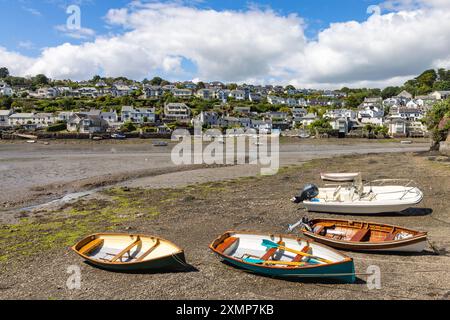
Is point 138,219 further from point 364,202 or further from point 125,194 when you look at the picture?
point 364,202

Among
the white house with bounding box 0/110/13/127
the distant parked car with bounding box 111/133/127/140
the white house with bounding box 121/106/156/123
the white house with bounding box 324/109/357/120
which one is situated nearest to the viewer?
the distant parked car with bounding box 111/133/127/140

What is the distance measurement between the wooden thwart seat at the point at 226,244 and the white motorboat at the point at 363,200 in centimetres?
683

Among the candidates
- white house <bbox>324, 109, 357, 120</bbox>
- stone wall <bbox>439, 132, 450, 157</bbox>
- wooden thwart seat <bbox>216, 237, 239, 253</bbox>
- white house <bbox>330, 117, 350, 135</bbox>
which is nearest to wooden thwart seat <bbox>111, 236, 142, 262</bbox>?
wooden thwart seat <bbox>216, 237, 239, 253</bbox>

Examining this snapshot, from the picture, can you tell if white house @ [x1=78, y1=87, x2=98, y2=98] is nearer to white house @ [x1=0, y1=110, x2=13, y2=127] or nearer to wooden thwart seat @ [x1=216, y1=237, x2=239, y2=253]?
white house @ [x1=0, y1=110, x2=13, y2=127]

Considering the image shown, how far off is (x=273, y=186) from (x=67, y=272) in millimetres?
17385

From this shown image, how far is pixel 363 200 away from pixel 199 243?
8776 mm

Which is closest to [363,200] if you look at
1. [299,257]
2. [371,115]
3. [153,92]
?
[299,257]

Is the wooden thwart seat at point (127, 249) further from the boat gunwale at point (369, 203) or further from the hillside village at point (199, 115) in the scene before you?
the hillside village at point (199, 115)

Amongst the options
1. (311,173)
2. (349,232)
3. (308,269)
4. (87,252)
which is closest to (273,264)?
(308,269)

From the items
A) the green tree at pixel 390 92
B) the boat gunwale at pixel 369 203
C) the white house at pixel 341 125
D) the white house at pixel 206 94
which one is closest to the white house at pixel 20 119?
the white house at pixel 206 94

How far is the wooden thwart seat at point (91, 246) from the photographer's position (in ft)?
40.0

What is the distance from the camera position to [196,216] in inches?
717

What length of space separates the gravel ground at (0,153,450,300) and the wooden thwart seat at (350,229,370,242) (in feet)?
2.58

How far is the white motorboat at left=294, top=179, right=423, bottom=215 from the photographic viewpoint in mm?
17328
